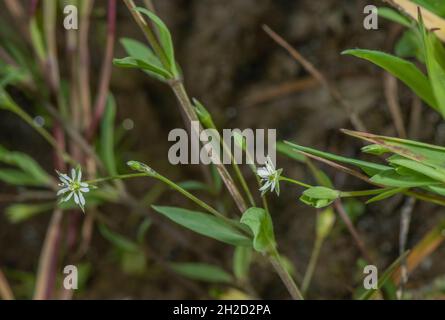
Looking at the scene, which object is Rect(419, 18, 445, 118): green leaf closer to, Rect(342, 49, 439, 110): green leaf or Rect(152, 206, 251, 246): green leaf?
Rect(342, 49, 439, 110): green leaf

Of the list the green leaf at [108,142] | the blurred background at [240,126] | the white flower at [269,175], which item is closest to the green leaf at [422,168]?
the white flower at [269,175]

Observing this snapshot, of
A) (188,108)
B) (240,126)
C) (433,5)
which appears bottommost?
(188,108)

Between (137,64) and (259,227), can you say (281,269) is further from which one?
(137,64)

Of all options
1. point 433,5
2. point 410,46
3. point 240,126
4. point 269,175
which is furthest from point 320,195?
point 240,126

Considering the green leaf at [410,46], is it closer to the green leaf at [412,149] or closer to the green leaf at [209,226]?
the green leaf at [412,149]

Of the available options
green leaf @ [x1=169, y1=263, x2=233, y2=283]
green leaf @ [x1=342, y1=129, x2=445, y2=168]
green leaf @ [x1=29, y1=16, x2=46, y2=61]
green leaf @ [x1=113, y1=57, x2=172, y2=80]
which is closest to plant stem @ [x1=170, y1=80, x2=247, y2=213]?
green leaf @ [x1=113, y1=57, x2=172, y2=80]

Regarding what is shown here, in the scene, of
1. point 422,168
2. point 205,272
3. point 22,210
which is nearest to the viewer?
point 422,168
